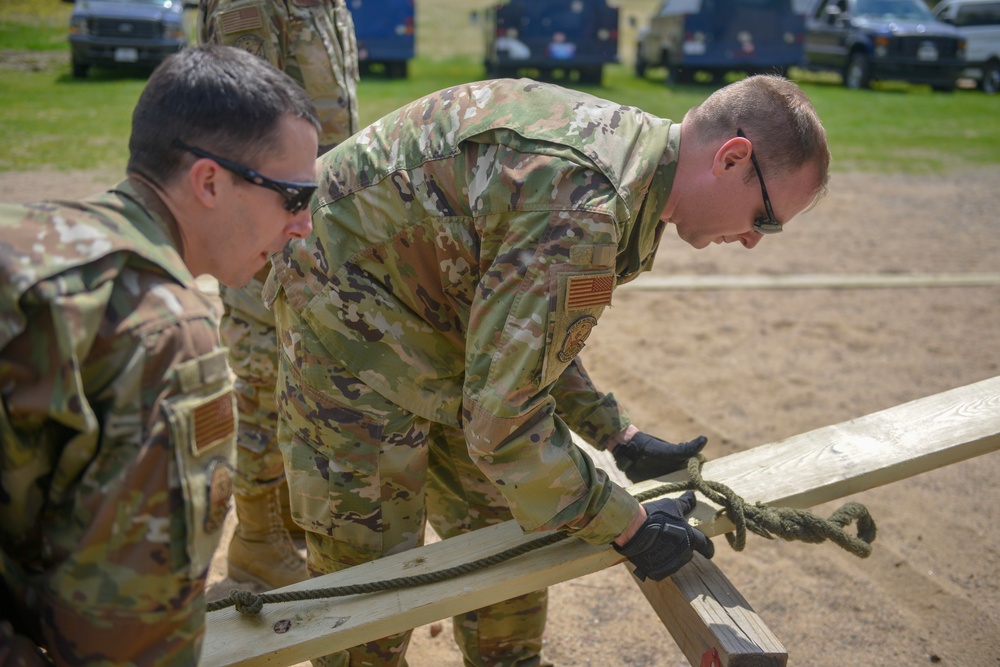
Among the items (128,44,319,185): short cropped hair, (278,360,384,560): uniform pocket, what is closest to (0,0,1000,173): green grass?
(278,360,384,560): uniform pocket

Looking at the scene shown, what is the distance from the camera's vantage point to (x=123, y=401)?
4.40ft

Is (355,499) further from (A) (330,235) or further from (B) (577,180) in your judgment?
(B) (577,180)

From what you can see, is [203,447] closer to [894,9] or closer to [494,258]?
[494,258]

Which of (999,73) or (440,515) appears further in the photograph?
(999,73)

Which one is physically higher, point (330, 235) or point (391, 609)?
point (330, 235)

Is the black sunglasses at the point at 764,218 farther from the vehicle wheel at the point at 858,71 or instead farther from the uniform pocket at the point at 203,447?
the vehicle wheel at the point at 858,71

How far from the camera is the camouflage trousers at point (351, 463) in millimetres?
2205

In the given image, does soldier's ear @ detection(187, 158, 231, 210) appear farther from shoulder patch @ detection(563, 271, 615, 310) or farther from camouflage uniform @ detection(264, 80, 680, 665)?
shoulder patch @ detection(563, 271, 615, 310)

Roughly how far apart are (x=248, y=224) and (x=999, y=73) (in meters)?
20.4

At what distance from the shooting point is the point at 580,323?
1.88 metres

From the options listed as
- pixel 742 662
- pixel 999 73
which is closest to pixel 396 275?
pixel 742 662

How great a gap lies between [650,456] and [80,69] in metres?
14.7

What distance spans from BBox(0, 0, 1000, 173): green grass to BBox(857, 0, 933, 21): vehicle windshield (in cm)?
144

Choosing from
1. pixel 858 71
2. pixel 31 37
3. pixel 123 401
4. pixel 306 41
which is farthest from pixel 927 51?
pixel 123 401
